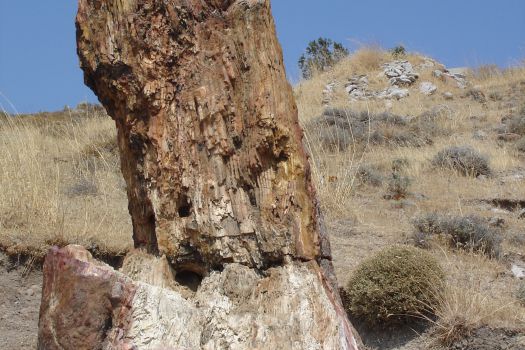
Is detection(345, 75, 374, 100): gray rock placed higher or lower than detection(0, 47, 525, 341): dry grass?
higher

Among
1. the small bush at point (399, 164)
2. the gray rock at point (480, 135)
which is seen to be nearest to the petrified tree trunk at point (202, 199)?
the small bush at point (399, 164)

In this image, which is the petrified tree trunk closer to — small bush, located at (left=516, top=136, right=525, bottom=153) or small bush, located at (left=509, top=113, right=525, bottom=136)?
small bush, located at (left=516, top=136, right=525, bottom=153)

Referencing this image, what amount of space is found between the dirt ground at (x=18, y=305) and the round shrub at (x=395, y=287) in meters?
2.49

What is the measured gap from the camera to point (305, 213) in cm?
369

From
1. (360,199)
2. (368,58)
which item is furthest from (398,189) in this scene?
(368,58)

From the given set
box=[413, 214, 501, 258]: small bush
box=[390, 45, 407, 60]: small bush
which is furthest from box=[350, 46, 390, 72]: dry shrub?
box=[413, 214, 501, 258]: small bush

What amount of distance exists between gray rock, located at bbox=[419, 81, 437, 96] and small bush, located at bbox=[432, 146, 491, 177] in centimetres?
703

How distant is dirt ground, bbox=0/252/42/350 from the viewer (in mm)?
5441

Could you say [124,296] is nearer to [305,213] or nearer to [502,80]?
[305,213]

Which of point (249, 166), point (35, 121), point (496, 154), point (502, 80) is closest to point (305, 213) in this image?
point (249, 166)

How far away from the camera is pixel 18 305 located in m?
5.85

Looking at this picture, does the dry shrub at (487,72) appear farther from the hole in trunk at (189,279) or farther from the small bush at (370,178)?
the hole in trunk at (189,279)

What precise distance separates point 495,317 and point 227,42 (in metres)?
3.01

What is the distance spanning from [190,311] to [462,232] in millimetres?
4106
